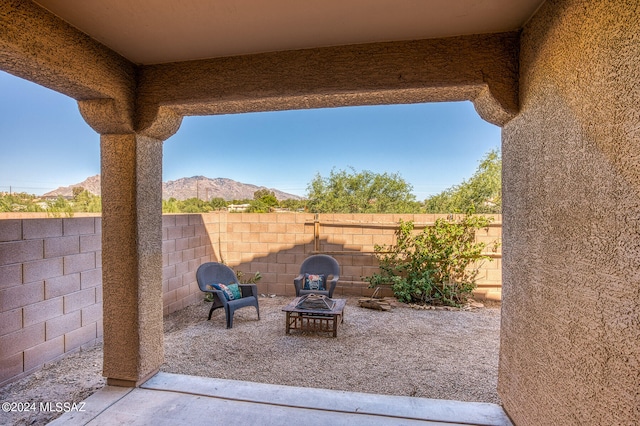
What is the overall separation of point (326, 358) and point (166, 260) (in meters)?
2.62

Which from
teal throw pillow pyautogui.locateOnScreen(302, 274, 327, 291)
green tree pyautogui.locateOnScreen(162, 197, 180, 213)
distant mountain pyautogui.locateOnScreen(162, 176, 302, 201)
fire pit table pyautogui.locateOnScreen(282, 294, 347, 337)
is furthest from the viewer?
distant mountain pyautogui.locateOnScreen(162, 176, 302, 201)

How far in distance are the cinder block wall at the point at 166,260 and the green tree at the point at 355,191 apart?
343cm

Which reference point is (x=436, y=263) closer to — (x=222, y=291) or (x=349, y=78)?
(x=222, y=291)

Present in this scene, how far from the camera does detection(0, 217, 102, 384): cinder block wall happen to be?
243 centimetres

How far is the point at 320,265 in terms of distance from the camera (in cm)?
504

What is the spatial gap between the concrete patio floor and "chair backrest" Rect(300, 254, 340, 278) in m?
2.60

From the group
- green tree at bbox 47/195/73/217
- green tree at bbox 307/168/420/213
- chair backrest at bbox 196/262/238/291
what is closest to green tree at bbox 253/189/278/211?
green tree at bbox 307/168/420/213

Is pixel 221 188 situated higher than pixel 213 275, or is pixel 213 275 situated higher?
pixel 221 188

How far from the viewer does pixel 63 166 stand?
23.7ft

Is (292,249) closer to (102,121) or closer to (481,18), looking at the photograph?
(102,121)

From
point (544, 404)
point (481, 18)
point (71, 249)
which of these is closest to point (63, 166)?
point (71, 249)

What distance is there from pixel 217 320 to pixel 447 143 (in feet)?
30.0

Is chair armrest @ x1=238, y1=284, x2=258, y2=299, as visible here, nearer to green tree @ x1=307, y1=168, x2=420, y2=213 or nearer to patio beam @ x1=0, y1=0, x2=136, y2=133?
patio beam @ x1=0, y1=0, x2=136, y2=133

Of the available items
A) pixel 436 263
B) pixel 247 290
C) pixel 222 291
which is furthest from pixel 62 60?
pixel 436 263
